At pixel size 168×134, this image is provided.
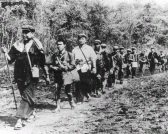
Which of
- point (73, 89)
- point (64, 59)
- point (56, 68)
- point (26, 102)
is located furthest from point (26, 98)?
point (73, 89)

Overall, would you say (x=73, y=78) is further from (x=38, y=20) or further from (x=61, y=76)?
(x=38, y=20)

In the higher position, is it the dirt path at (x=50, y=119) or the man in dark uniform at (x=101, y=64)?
the man in dark uniform at (x=101, y=64)

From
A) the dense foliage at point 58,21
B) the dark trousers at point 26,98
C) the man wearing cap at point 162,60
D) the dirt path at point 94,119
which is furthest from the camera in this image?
the man wearing cap at point 162,60

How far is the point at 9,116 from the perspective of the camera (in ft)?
23.0

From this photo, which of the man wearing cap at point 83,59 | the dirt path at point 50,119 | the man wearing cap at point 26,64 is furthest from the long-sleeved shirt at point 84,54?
the man wearing cap at point 26,64

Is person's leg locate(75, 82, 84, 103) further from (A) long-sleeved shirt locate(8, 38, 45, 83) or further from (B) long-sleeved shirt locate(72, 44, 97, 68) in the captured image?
(A) long-sleeved shirt locate(8, 38, 45, 83)

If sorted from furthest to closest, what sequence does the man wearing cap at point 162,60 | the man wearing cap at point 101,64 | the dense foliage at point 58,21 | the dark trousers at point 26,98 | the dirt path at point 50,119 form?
1. the man wearing cap at point 162,60
2. the dense foliage at point 58,21
3. the man wearing cap at point 101,64
4. the dark trousers at point 26,98
5. the dirt path at point 50,119

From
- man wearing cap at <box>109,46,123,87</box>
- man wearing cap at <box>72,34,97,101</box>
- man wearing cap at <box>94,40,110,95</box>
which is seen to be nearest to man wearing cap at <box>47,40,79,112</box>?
man wearing cap at <box>72,34,97,101</box>

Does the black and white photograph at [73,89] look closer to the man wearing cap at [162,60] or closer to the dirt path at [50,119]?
the dirt path at [50,119]

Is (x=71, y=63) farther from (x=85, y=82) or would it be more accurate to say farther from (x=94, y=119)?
(x=94, y=119)

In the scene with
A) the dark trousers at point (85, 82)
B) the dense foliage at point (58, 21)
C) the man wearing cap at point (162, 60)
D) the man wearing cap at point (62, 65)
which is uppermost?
the dense foliage at point (58, 21)

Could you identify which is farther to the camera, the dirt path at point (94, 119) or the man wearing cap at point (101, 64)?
Answer: the man wearing cap at point (101, 64)

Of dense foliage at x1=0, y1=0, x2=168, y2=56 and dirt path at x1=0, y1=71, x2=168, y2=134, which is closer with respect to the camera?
dirt path at x1=0, y1=71, x2=168, y2=134

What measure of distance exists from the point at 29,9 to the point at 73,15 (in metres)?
4.21
